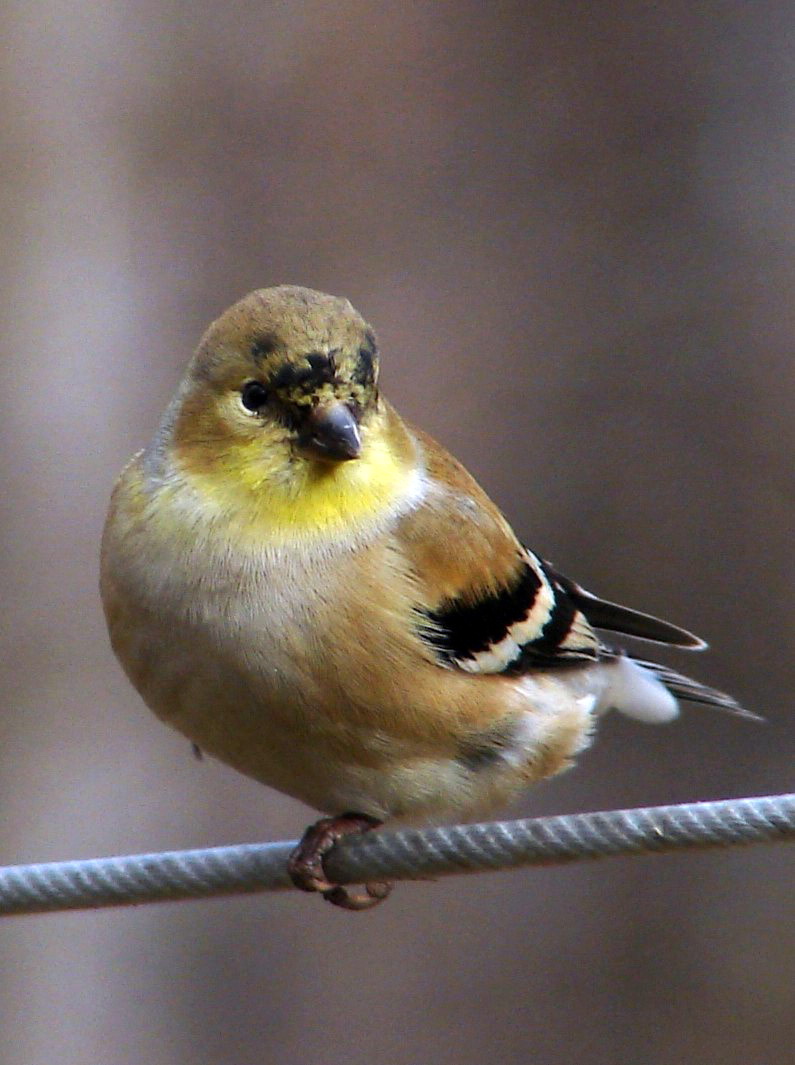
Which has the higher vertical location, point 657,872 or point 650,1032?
point 657,872

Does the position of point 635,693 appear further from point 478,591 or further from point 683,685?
point 478,591

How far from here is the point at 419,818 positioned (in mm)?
3047

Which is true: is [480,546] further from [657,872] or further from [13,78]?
[13,78]

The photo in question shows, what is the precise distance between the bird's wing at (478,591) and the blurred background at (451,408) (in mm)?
2488

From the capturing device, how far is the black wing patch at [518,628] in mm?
3041

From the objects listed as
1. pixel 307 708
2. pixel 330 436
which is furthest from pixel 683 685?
pixel 330 436

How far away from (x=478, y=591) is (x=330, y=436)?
654mm

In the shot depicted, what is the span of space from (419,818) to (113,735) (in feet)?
11.0

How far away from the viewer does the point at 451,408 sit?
6.14 m

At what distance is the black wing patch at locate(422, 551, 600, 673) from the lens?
9.98ft

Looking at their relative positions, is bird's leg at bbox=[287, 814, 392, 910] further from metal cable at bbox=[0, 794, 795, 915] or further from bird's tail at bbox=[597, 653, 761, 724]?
bird's tail at bbox=[597, 653, 761, 724]

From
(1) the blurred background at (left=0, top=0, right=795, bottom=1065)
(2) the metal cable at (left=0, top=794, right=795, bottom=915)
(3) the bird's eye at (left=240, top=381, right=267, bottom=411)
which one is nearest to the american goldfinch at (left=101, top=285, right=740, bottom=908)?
(3) the bird's eye at (left=240, top=381, right=267, bottom=411)

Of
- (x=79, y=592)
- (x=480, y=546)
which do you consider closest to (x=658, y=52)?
(x=79, y=592)

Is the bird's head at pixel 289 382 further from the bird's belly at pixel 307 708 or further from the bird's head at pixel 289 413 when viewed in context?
the bird's belly at pixel 307 708
